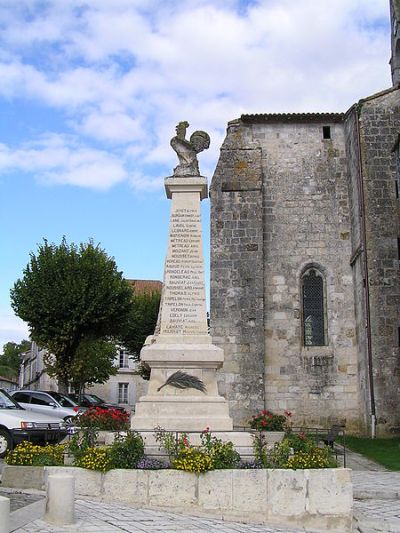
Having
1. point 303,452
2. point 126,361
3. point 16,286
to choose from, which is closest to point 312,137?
point 16,286

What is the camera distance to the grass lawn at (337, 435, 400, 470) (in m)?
14.0

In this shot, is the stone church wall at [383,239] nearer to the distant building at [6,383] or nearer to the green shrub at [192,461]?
the green shrub at [192,461]

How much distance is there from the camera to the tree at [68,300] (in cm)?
2597

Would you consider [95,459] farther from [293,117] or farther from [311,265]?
[293,117]

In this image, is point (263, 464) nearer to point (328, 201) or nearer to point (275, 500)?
point (275, 500)

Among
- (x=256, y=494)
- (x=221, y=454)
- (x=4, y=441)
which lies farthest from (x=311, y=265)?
(x=256, y=494)

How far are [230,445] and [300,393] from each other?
11.8m

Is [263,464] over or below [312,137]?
below

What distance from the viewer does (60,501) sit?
6711mm

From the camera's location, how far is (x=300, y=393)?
19594mm

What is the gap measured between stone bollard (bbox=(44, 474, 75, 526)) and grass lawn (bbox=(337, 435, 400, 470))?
8295 mm

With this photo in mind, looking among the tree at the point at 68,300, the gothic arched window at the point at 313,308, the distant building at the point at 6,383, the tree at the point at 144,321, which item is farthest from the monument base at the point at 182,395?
the distant building at the point at 6,383

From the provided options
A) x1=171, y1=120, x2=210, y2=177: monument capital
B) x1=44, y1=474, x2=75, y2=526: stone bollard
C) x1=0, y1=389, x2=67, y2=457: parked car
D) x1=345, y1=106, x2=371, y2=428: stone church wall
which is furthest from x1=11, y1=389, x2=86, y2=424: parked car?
x1=44, y1=474, x2=75, y2=526: stone bollard

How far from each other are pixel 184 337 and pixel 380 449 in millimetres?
8194
